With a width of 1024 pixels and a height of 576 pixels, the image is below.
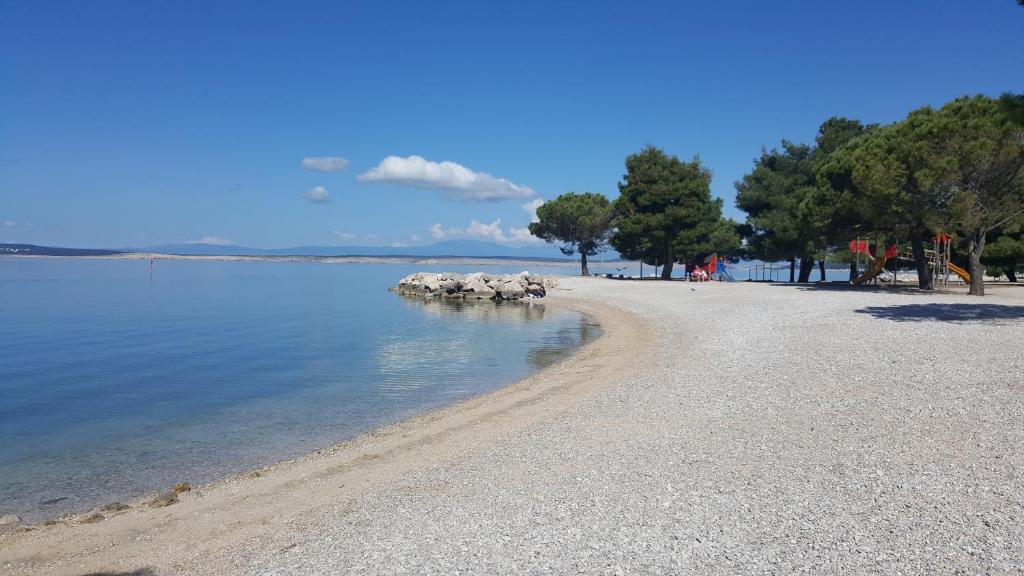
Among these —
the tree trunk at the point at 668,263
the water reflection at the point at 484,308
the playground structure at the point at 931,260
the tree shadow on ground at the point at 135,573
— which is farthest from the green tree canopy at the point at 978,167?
the tree shadow on ground at the point at 135,573

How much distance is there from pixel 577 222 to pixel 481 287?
20.1 m

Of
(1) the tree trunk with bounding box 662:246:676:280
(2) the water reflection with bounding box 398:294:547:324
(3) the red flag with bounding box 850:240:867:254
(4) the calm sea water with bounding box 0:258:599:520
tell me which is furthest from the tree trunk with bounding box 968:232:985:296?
(1) the tree trunk with bounding box 662:246:676:280

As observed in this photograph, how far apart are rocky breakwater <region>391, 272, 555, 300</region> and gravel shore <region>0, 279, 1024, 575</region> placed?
3393 cm

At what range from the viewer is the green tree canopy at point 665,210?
51562mm

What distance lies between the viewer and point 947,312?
784 inches

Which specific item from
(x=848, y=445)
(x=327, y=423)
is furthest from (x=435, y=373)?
(x=848, y=445)

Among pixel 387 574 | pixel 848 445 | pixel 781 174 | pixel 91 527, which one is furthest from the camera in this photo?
pixel 781 174

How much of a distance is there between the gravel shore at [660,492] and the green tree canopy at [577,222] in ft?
171

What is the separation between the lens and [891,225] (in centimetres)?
3191

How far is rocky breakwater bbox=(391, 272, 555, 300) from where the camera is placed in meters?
45.9

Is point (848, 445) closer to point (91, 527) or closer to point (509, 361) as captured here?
point (91, 527)

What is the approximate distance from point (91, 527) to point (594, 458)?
17.8 feet

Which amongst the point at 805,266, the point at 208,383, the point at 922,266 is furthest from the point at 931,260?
the point at 208,383

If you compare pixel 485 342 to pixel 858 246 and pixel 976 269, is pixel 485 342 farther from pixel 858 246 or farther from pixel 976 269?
pixel 858 246
